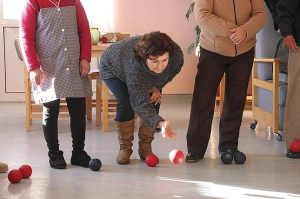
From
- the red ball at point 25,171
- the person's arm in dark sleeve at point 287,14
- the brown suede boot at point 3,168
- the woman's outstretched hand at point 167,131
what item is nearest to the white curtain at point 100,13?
the person's arm in dark sleeve at point 287,14

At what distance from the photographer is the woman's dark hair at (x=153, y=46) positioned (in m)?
2.70

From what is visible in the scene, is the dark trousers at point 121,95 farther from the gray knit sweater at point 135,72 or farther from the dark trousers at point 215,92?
the dark trousers at point 215,92

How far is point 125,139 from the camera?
11.0 feet

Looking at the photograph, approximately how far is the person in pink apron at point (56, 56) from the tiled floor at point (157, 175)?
278 mm

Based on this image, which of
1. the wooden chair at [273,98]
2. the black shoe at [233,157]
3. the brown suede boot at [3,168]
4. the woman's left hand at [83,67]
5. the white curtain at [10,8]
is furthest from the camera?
the white curtain at [10,8]

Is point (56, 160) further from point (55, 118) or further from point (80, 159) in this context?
point (55, 118)

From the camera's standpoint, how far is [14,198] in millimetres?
2557

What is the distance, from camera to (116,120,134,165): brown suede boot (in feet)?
10.8

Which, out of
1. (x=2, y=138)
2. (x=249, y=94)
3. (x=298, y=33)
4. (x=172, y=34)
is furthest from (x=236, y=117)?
(x=172, y=34)

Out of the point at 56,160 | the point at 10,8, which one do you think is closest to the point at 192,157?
the point at 56,160

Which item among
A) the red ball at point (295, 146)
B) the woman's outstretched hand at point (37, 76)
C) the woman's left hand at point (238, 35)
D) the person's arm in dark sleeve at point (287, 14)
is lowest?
the red ball at point (295, 146)

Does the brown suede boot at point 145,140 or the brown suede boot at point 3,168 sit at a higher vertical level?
the brown suede boot at point 145,140

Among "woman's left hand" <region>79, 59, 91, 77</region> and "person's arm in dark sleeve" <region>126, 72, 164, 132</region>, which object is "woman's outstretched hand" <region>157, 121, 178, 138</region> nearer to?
"person's arm in dark sleeve" <region>126, 72, 164, 132</region>

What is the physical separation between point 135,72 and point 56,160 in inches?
29.6
